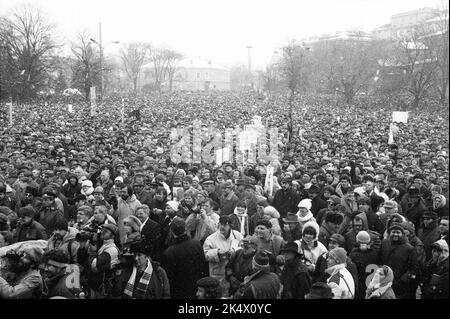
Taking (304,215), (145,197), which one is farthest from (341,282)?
(145,197)

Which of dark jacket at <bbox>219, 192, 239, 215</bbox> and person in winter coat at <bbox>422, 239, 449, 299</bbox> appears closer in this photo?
person in winter coat at <bbox>422, 239, 449, 299</bbox>

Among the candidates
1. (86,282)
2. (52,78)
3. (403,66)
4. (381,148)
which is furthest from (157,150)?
(52,78)

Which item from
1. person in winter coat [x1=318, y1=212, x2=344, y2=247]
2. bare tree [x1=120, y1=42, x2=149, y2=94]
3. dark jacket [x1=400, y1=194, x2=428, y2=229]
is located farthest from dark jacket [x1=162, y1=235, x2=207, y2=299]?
bare tree [x1=120, y1=42, x2=149, y2=94]

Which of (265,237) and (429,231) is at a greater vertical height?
(265,237)

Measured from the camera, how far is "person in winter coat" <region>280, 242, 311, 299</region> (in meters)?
4.37

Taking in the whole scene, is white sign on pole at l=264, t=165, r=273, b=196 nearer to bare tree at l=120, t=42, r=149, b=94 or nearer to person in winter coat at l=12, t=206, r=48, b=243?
person in winter coat at l=12, t=206, r=48, b=243

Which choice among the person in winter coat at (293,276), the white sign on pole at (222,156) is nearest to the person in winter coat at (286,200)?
the person in winter coat at (293,276)

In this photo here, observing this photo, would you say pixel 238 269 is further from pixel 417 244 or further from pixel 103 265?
Answer: pixel 417 244

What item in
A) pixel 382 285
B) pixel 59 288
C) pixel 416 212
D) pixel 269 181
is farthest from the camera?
pixel 269 181

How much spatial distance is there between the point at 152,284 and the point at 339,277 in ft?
5.48

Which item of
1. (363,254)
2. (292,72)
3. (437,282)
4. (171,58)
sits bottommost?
(437,282)

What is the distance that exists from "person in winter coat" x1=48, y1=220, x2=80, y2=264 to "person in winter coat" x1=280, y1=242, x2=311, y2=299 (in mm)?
2097

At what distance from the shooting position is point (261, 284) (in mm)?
4000

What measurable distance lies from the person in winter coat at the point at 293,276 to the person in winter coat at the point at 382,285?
573 mm
